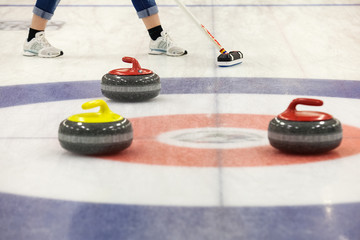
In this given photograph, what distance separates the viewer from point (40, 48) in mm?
4078

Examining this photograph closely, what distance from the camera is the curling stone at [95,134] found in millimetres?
1868

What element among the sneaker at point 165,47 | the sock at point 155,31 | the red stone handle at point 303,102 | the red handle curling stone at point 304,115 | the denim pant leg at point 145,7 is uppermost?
the red stone handle at point 303,102

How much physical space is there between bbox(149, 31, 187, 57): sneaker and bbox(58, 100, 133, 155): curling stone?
2.19 meters

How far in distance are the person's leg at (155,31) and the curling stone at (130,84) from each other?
4.17 feet

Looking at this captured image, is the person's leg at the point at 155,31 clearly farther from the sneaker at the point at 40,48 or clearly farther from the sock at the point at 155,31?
the sneaker at the point at 40,48

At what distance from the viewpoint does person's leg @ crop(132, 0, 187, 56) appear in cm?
394

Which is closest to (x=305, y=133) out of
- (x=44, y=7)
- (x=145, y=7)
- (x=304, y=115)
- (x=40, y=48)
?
(x=304, y=115)

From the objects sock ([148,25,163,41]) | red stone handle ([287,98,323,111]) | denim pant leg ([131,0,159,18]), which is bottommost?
sock ([148,25,163,41])

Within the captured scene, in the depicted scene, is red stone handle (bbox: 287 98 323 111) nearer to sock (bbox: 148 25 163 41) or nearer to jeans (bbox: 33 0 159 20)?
jeans (bbox: 33 0 159 20)

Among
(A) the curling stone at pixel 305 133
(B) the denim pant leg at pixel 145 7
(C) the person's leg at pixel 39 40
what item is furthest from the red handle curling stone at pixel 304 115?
(C) the person's leg at pixel 39 40

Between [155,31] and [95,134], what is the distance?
2.34 m

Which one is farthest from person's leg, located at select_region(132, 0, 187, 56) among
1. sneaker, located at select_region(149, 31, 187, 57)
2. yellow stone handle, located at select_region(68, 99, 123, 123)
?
yellow stone handle, located at select_region(68, 99, 123, 123)

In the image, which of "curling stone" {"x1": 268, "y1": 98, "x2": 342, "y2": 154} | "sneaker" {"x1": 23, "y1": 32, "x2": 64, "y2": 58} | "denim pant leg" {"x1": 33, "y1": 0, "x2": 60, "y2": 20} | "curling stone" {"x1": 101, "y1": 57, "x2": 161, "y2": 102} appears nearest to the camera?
"curling stone" {"x1": 268, "y1": 98, "x2": 342, "y2": 154}

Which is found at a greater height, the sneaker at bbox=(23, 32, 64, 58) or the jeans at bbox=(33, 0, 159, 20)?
the jeans at bbox=(33, 0, 159, 20)
